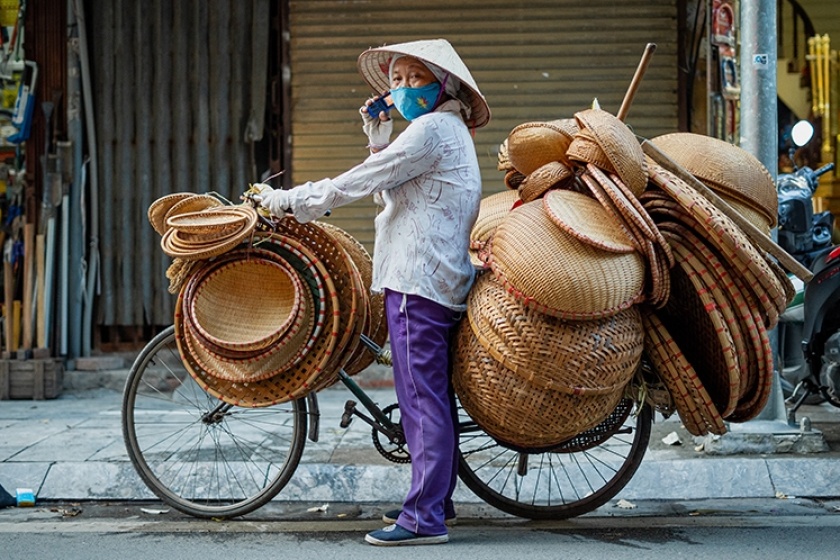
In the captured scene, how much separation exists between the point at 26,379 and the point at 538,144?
17.6ft

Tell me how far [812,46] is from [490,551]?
6975mm

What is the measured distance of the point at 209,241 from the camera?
13.9 ft

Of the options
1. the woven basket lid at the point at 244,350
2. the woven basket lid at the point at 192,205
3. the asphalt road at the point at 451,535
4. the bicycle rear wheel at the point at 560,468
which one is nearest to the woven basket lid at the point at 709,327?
the bicycle rear wheel at the point at 560,468

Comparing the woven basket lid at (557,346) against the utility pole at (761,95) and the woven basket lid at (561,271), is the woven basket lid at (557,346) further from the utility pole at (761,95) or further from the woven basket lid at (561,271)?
the utility pole at (761,95)

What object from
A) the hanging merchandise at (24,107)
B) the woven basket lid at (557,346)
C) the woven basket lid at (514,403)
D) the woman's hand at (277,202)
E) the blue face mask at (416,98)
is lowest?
the woven basket lid at (514,403)

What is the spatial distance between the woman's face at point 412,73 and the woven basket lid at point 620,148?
2.08 feet

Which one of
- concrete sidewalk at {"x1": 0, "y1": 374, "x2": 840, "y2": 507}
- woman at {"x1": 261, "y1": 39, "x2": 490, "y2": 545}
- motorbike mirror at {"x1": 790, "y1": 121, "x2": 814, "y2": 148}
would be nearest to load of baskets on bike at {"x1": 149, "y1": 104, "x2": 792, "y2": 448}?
woman at {"x1": 261, "y1": 39, "x2": 490, "y2": 545}

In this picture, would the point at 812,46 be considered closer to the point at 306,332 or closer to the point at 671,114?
the point at 671,114

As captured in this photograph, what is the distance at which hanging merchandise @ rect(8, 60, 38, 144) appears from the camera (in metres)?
8.30

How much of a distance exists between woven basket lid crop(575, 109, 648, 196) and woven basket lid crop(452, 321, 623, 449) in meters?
0.81

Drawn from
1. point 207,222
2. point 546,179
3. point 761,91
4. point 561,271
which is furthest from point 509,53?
point 561,271

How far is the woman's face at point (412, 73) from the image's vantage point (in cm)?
421

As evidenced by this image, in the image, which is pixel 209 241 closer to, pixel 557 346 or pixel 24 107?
pixel 557 346

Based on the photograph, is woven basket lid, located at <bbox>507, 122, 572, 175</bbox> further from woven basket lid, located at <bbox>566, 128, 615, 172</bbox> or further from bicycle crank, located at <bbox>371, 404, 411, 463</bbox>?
bicycle crank, located at <bbox>371, 404, 411, 463</bbox>
